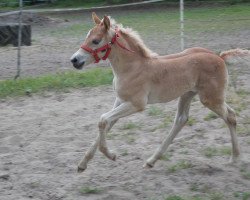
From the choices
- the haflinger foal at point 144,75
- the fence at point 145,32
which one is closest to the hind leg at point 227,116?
the haflinger foal at point 144,75

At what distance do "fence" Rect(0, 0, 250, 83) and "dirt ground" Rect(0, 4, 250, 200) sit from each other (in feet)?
8.31

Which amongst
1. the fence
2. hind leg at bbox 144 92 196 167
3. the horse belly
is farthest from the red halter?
the fence

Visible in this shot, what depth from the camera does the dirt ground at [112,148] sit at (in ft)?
14.7

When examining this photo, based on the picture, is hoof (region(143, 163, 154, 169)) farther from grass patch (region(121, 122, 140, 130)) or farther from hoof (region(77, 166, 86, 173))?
grass patch (region(121, 122, 140, 130))

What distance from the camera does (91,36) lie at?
4.84 m

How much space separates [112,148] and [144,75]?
984 mm

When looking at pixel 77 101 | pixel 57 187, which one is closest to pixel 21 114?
pixel 77 101

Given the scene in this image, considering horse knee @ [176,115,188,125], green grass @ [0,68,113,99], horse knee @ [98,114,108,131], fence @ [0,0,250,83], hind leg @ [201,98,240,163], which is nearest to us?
horse knee @ [98,114,108,131]

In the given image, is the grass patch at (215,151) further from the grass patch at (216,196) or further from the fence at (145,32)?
the fence at (145,32)

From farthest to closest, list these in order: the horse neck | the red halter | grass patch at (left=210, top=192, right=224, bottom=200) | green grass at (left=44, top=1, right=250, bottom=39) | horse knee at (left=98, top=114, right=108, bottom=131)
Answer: green grass at (left=44, top=1, right=250, bottom=39) < the horse neck < the red halter < horse knee at (left=98, top=114, right=108, bottom=131) < grass patch at (left=210, top=192, right=224, bottom=200)

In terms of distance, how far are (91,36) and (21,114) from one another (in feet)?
7.92

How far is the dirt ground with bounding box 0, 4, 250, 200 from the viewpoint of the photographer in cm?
449

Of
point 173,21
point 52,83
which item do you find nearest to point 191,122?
point 52,83

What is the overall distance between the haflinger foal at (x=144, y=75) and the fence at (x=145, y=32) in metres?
4.59
